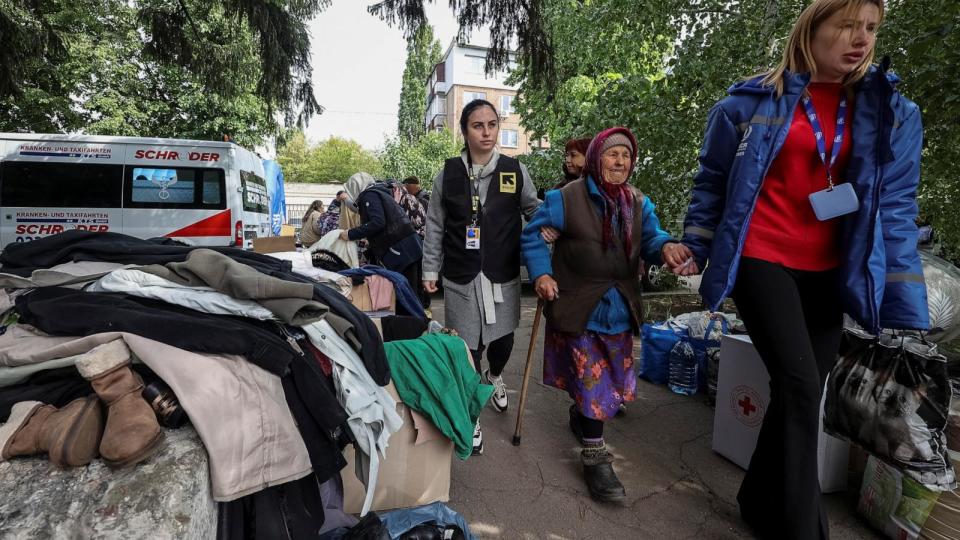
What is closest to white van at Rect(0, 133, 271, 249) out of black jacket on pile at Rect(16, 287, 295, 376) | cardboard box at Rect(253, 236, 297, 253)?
cardboard box at Rect(253, 236, 297, 253)

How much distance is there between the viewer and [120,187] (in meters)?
8.88

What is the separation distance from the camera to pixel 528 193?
9.89 feet

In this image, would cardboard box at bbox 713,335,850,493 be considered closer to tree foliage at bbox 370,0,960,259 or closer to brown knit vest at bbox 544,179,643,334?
brown knit vest at bbox 544,179,643,334

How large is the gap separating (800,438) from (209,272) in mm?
2110

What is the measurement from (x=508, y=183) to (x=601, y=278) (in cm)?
88

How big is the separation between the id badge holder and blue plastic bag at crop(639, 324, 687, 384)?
2272 mm

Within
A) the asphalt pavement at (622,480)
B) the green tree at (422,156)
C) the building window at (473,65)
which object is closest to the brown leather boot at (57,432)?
the asphalt pavement at (622,480)

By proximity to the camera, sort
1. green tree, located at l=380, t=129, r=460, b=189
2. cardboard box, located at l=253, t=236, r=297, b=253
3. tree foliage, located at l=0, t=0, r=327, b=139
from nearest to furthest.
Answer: cardboard box, located at l=253, t=236, r=297, b=253, tree foliage, located at l=0, t=0, r=327, b=139, green tree, located at l=380, t=129, r=460, b=189

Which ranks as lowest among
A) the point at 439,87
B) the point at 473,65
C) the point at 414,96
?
the point at 414,96

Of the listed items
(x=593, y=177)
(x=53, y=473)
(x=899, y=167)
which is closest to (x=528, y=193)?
(x=593, y=177)

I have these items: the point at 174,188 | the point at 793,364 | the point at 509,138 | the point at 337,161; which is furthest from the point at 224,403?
the point at 337,161

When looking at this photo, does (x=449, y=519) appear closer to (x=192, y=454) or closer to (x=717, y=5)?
(x=192, y=454)

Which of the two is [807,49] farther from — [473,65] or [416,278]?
[473,65]

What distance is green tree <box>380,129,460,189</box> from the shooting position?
28.1 meters
